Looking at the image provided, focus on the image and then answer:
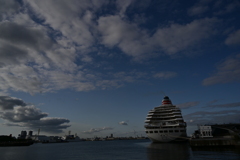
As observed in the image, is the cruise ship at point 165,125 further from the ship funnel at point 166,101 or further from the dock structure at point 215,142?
the dock structure at point 215,142

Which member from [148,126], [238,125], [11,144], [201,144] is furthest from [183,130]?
[11,144]

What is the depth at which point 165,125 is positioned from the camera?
8188 centimetres

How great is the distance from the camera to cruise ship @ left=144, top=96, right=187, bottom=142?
7950cm

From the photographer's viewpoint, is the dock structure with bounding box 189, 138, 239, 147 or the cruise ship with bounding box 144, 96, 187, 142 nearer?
the dock structure with bounding box 189, 138, 239, 147

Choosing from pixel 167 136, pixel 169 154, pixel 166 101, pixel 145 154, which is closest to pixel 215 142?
pixel 169 154

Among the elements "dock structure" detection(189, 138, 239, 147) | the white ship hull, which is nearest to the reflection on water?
"dock structure" detection(189, 138, 239, 147)

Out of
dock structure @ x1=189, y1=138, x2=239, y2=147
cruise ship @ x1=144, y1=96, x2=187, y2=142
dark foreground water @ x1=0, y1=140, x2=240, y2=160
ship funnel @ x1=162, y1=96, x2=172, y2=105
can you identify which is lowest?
dark foreground water @ x1=0, y1=140, x2=240, y2=160

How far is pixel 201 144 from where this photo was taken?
57.8 metres

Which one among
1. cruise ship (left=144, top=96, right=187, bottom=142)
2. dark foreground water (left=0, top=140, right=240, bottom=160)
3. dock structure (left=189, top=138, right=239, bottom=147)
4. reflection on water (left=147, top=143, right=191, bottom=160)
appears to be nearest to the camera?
reflection on water (left=147, top=143, right=191, bottom=160)

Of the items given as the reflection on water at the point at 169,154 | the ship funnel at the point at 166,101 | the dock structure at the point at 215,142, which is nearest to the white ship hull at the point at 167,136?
the dock structure at the point at 215,142

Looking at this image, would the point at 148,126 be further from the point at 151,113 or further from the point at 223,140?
the point at 223,140

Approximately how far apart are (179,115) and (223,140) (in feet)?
101

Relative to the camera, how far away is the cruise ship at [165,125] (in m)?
79.5

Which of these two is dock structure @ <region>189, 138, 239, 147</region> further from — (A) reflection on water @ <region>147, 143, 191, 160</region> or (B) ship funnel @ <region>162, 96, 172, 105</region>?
(B) ship funnel @ <region>162, 96, 172, 105</region>
